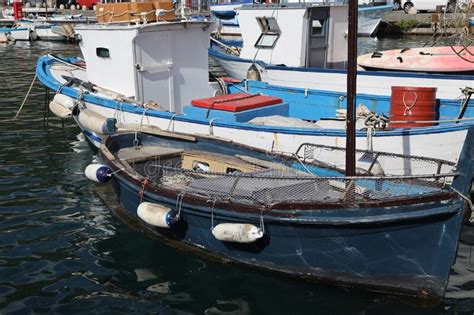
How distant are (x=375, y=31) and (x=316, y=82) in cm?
2809

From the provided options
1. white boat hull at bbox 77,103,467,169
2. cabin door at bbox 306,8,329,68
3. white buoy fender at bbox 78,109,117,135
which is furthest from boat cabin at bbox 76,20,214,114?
cabin door at bbox 306,8,329,68

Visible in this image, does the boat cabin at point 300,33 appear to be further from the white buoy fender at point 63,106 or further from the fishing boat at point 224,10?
the fishing boat at point 224,10

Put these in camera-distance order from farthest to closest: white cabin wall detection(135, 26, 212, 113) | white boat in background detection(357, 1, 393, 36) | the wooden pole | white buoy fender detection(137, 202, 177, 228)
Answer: white boat in background detection(357, 1, 393, 36), white cabin wall detection(135, 26, 212, 113), white buoy fender detection(137, 202, 177, 228), the wooden pole

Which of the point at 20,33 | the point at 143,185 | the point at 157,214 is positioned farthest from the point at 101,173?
the point at 20,33

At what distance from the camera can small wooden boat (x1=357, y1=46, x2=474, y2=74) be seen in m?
14.9

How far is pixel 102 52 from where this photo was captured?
43.8 feet

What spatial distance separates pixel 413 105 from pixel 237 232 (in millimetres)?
5019

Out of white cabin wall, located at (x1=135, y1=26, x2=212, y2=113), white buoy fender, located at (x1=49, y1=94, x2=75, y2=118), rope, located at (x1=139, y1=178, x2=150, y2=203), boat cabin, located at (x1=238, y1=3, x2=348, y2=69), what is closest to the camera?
rope, located at (x1=139, y1=178, x2=150, y2=203)

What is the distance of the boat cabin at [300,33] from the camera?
610 inches

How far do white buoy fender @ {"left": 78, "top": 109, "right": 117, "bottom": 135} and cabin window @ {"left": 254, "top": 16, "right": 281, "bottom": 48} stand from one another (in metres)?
5.93

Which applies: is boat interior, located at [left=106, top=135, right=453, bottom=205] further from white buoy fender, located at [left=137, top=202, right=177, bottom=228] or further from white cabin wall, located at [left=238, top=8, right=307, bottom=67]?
white cabin wall, located at [left=238, top=8, right=307, bottom=67]

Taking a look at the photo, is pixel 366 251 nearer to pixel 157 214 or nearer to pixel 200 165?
pixel 157 214

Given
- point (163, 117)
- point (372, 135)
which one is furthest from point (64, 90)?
point (372, 135)

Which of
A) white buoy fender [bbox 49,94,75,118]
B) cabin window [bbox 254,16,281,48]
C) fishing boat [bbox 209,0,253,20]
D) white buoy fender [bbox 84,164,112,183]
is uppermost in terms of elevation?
fishing boat [bbox 209,0,253,20]
